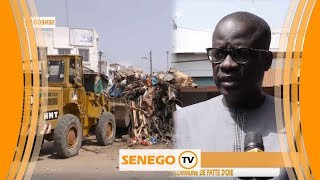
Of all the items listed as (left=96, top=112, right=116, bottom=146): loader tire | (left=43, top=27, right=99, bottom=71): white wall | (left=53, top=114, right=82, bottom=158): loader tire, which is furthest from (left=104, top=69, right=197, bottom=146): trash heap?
(left=96, top=112, right=116, bottom=146): loader tire

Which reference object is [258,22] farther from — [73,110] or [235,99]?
[73,110]

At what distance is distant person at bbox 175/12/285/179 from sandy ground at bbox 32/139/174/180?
0.21 meters

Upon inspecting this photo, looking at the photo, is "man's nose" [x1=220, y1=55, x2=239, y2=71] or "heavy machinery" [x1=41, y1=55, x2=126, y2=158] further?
"heavy machinery" [x1=41, y1=55, x2=126, y2=158]

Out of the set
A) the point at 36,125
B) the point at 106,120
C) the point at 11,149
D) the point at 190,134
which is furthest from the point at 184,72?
the point at 106,120

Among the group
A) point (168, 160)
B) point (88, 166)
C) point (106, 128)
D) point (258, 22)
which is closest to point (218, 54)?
point (258, 22)

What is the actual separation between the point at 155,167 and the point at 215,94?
51 centimetres

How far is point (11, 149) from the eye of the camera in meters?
2.00

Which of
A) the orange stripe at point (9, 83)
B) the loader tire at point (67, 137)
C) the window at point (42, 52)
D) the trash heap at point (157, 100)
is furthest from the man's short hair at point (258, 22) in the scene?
the loader tire at point (67, 137)

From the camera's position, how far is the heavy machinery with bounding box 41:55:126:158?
10.4ft

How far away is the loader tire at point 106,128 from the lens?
450cm

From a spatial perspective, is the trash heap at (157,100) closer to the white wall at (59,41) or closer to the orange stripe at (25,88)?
the white wall at (59,41)

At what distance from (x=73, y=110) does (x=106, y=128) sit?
0.58 metres

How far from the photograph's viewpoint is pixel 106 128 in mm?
4992

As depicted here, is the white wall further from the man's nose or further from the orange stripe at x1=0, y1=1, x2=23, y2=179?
the man's nose
